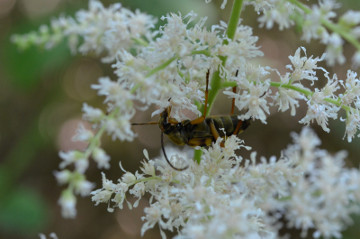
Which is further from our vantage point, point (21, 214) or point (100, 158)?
point (21, 214)

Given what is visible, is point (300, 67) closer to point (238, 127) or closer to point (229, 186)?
point (238, 127)

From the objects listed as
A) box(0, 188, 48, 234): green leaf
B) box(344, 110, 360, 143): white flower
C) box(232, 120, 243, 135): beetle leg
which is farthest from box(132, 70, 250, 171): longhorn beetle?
box(0, 188, 48, 234): green leaf

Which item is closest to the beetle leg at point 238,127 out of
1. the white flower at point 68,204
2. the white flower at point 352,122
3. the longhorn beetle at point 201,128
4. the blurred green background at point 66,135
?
the longhorn beetle at point 201,128

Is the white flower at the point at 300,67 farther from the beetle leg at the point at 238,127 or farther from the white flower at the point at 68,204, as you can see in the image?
the white flower at the point at 68,204

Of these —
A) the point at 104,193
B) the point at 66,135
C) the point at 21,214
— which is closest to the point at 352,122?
the point at 104,193

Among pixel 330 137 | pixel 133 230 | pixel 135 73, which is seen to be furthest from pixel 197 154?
pixel 133 230

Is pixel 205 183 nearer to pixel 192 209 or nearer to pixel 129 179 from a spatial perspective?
pixel 192 209
